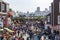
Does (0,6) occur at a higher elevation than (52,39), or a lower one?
higher

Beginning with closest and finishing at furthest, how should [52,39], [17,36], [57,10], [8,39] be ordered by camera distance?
[8,39] → [17,36] → [52,39] → [57,10]

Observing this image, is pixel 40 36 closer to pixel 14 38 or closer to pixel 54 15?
pixel 14 38

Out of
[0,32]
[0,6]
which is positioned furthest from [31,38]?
[0,6]

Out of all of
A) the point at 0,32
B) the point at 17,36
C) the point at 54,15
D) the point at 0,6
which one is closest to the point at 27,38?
the point at 17,36

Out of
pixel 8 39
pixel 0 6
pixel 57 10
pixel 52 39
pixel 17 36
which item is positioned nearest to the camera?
pixel 8 39

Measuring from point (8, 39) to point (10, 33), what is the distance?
96 cm

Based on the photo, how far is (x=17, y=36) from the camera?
20.8 metres

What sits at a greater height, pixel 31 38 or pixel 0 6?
pixel 0 6

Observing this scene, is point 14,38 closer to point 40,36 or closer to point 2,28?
point 2,28

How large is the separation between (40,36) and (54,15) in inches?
666

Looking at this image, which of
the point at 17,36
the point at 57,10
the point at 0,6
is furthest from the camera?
the point at 0,6

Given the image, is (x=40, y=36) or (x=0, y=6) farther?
(x=0, y=6)

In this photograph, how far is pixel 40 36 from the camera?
75.8 feet

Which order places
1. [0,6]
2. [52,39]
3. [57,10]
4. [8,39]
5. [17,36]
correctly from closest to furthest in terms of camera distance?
[8,39]
[17,36]
[52,39]
[57,10]
[0,6]
